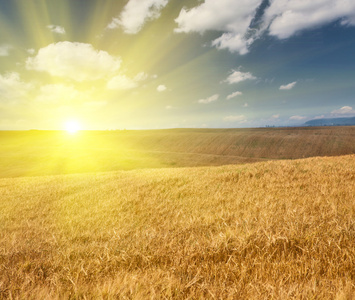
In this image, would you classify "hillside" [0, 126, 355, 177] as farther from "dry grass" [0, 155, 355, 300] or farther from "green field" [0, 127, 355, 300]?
"dry grass" [0, 155, 355, 300]

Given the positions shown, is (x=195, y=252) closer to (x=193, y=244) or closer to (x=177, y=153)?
(x=193, y=244)

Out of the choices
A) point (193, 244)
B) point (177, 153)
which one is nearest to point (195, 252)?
point (193, 244)

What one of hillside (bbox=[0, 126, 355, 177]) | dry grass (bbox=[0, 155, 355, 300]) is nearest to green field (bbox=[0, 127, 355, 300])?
dry grass (bbox=[0, 155, 355, 300])

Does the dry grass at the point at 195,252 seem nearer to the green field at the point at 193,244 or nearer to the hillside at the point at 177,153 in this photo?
the green field at the point at 193,244

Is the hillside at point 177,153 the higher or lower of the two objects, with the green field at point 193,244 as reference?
lower

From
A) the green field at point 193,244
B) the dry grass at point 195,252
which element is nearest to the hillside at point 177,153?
the green field at point 193,244

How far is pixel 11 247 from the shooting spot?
3.53m

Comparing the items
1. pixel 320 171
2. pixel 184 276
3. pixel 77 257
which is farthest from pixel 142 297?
pixel 320 171

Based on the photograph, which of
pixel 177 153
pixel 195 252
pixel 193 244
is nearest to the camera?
pixel 195 252

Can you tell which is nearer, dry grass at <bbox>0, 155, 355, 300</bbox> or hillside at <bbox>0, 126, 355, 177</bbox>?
dry grass at <bbox>0, 155, 355, 300</bbox>

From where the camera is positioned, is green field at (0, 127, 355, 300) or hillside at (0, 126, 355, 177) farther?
hillside at (0, 126, 355, 177)

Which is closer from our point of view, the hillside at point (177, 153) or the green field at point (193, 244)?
the green field at point (193, 244)

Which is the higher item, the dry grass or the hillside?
the dry grass

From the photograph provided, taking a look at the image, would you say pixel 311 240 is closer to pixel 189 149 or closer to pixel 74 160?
pixel 74 160
